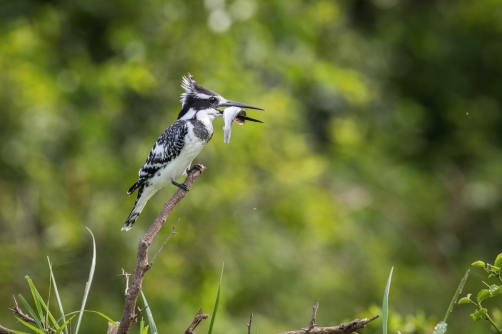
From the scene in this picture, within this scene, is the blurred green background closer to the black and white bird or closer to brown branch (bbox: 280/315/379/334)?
the black and white bird

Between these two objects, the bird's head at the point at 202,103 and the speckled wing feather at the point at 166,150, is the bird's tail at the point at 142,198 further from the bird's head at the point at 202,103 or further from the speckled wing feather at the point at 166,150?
the bird's head at the point at 202,103

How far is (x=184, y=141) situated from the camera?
303 centimetres

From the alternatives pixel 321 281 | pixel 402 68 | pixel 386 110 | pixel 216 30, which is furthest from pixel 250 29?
pixel 402 68

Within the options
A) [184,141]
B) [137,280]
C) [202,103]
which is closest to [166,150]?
[184,141]

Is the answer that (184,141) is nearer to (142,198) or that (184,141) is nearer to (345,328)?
(142,198)

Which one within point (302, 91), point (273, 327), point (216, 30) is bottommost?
point (273, 327)

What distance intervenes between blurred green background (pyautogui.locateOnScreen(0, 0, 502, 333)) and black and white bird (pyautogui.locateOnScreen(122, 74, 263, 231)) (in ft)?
7.03

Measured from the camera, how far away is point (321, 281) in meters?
6.27

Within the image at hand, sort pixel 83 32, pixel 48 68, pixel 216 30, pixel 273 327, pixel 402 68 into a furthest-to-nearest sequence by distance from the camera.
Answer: pixel 402 68 → pixel 83 32 → pixel 48 68 → pixel 216 30 → pixel 273 327

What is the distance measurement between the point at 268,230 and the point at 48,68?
7.86 ft

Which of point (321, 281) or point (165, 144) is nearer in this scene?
point (165, 144)

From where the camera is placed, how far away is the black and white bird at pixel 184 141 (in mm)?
2990

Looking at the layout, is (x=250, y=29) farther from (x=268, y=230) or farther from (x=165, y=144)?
(x=165, y=144)

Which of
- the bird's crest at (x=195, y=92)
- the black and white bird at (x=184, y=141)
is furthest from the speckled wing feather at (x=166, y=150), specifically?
the bird's crest at (x=195, y=92)
